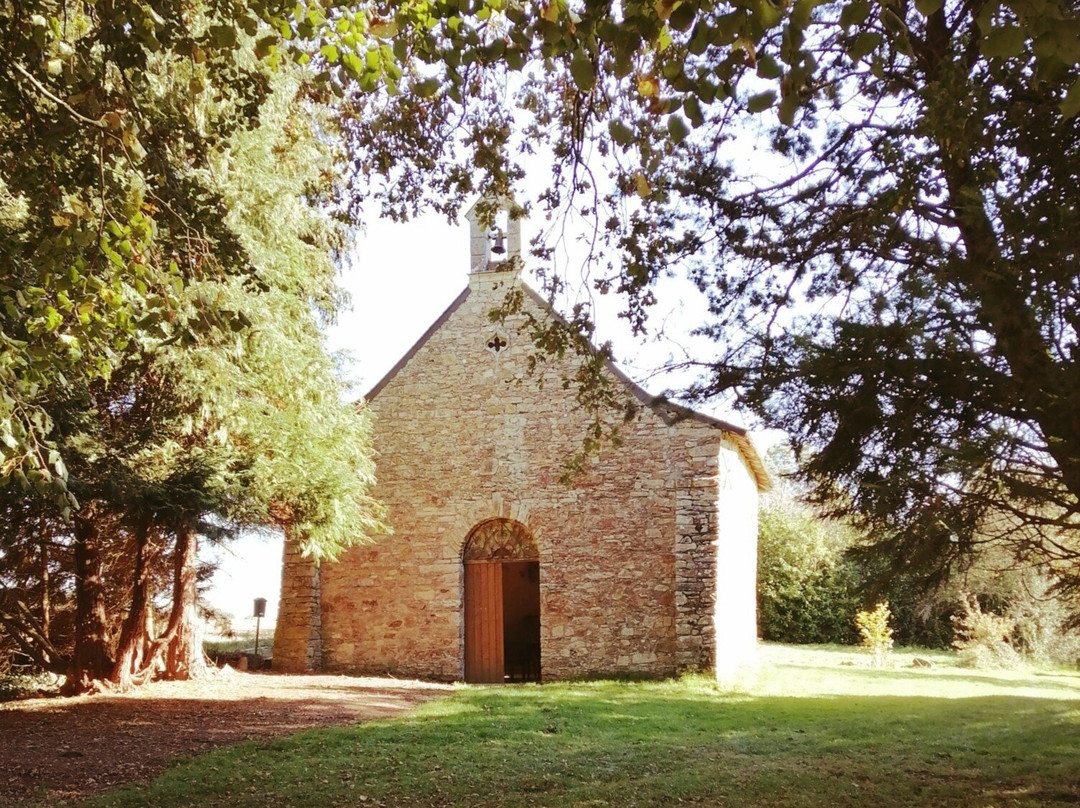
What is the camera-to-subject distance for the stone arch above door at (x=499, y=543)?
49.2 ft

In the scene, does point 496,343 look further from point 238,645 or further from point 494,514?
point 238,645

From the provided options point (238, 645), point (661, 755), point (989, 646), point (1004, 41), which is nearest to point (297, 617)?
point (238, 645)

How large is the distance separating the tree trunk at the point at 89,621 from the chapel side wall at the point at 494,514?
176 inches

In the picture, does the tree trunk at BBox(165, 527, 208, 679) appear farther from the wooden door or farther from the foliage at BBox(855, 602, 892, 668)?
the foliage at BBox(855, 602, 892, 668)

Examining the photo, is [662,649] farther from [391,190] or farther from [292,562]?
[391,190]

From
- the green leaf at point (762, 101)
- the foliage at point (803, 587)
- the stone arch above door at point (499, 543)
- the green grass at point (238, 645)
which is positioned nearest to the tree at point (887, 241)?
the green leaf at point (762, 101)

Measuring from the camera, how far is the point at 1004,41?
2.36 m

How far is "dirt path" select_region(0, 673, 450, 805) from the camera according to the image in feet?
23.7

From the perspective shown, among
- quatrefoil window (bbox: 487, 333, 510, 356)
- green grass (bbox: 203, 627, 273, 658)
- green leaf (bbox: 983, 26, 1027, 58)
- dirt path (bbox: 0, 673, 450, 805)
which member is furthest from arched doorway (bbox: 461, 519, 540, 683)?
green leaf (bbox: 983, 26, 1027, 58)

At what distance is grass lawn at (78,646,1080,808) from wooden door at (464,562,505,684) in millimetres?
2034

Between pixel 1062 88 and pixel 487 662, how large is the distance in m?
11.9

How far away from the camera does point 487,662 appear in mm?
15094

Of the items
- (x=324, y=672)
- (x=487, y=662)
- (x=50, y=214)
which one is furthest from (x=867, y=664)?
(x=50, y=214)

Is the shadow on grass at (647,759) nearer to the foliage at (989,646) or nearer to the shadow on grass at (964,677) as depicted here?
the shadow on grass at (964,677)
